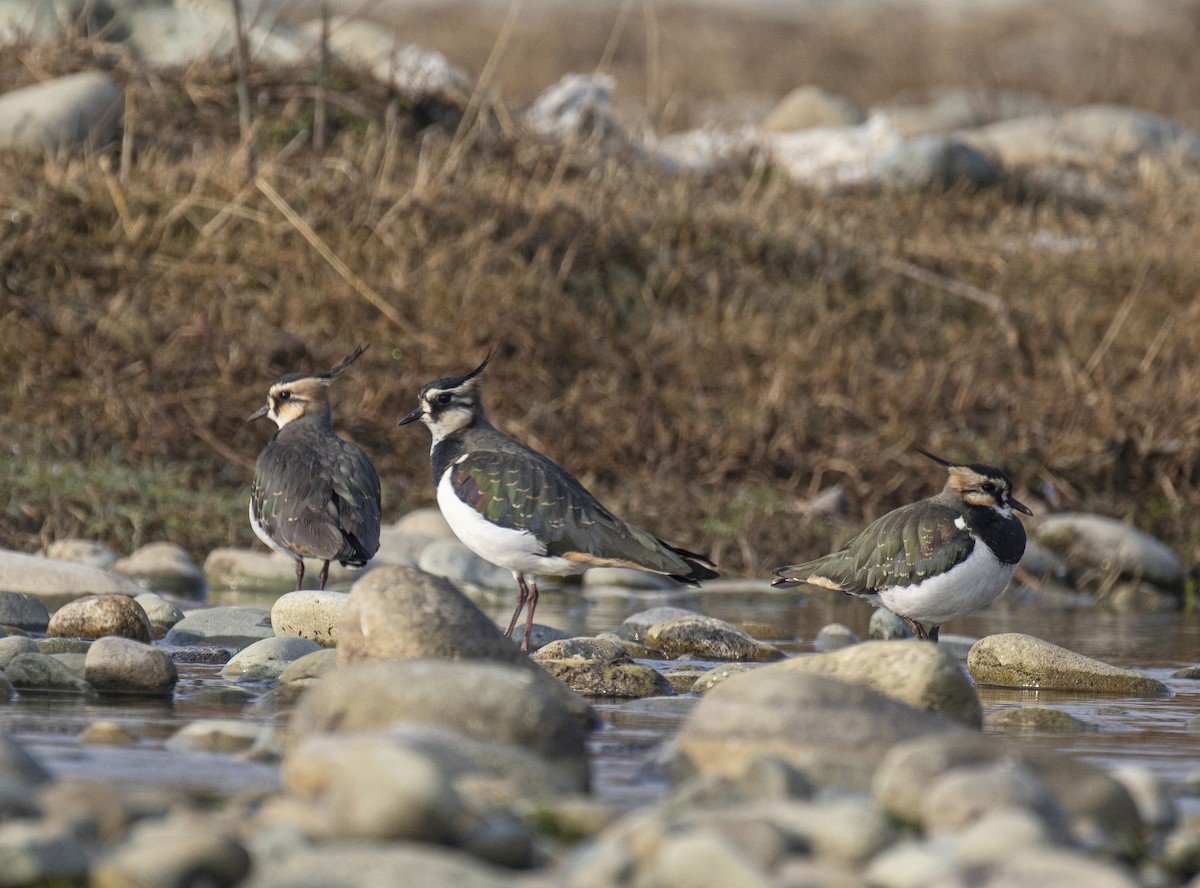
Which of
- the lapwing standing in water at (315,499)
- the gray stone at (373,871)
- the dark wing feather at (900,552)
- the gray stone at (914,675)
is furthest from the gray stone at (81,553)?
the gray stone at (373,871)

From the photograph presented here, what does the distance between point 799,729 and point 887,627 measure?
3958mm

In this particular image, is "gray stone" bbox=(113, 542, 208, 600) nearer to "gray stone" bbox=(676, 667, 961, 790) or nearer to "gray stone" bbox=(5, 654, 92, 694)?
"gray stone" bbox=(5, 654, 92, 694)

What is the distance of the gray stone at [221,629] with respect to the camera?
7180 millimetres

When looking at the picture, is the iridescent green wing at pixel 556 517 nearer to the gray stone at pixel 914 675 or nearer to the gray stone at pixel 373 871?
the gray stone at pixel 914 675

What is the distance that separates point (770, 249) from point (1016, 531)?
7509mm

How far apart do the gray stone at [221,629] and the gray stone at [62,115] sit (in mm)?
7405

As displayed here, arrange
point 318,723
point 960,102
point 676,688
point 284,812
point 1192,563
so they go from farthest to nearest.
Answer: point 960,102
point 1192,563
point 676,688
point 318,723
point 284,812

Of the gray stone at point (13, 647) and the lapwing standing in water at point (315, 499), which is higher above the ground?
the gray stone at point (13, 647)

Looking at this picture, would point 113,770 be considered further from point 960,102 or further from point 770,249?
point 960,102

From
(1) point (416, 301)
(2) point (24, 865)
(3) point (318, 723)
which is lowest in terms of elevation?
(1) point (416, 301)

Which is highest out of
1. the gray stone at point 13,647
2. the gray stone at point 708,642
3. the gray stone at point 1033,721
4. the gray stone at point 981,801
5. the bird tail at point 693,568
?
the gray stone at point 981,801

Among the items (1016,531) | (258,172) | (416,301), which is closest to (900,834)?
(1016,531)

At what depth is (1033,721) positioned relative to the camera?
230 inches

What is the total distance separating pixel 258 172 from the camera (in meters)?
13.3
